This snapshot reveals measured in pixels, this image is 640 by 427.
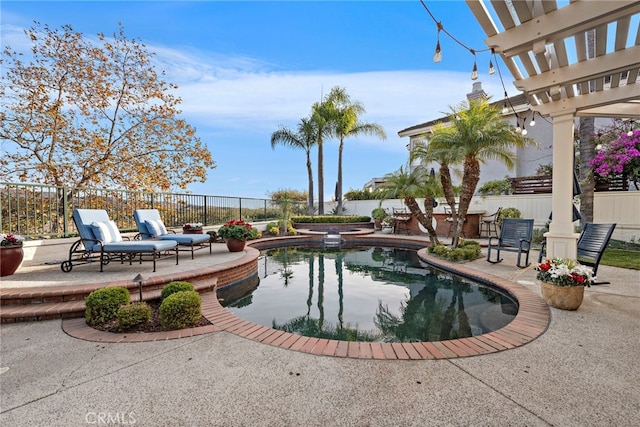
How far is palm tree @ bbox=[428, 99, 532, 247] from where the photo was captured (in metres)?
7.06

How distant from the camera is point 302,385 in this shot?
2000 millimetres

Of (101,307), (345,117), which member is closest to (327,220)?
(345,117)

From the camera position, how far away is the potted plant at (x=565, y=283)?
342cm

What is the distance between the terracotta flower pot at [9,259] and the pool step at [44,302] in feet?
3.80

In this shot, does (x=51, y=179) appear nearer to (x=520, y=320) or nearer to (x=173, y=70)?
(x=173, y=70)

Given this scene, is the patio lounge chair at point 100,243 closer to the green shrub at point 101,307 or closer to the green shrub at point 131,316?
the green shrub at point 101,307

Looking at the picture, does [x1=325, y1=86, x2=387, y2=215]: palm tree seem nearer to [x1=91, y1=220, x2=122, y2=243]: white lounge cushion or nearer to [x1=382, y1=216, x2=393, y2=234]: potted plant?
[x1=382, y1=216, x2=393, y2=234]: potted plant

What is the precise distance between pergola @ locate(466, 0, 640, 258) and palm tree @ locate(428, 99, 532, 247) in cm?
168

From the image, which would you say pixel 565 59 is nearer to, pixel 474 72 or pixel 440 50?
pixel 474 72

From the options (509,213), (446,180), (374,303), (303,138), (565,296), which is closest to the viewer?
(565,296)

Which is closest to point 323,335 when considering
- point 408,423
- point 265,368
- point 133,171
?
point 265,368

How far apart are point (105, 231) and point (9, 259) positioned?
1.25 metres

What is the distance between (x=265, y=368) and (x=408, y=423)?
3.60ft

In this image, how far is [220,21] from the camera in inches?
267
